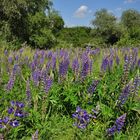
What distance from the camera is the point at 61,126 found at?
4156mm

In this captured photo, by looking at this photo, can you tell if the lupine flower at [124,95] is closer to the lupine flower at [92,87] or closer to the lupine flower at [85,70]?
the lupine flower at [92,87]

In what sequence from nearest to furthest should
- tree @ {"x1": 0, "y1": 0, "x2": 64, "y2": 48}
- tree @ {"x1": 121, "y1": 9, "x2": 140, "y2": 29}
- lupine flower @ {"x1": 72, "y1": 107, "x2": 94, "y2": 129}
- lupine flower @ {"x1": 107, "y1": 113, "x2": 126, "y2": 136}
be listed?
lupine flower @ {"x1": 107, "y1": 113, "x2": 126, "y2": 136} < lupine flower @ {"x1": 72, "y1": 107, "x2": 94, "y2": 129} < tree @ {"x1": 0, "y1": 0, "x2": 64, "y2": 48} < tree @ {"x1": 121, "y1": 9, "x2": 140, "y2": 29}

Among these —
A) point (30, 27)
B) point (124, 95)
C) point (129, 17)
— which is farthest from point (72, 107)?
point (129, 17)

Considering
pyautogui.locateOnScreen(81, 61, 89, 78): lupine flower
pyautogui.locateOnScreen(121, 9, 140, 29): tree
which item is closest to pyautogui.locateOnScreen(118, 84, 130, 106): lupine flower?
pyautogui.locateOnScreen(81, 61, 89, 78): lupine flower

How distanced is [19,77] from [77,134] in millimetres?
1675

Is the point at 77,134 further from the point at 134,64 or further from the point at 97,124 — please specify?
the point at 134,64

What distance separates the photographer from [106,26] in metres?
54.9

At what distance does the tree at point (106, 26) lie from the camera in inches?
2061

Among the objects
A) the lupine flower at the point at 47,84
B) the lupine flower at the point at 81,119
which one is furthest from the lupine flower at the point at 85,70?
the lupine flower at the point at 81,119

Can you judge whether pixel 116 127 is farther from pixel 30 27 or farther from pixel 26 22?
pixel 30 27

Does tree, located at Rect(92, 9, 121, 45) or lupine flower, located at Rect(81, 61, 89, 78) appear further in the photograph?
tree, located at Rect(92, 9, 121, 45)

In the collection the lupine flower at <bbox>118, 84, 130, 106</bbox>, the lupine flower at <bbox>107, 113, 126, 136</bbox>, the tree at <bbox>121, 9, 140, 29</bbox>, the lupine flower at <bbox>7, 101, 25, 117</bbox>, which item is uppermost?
the tree at <bbox>121, 9, 140, 29</bbox>

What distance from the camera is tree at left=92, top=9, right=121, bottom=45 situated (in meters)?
52.3

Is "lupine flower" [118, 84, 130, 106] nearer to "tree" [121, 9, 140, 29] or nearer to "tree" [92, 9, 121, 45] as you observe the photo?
"tree" [92, 9, 121, 45]
